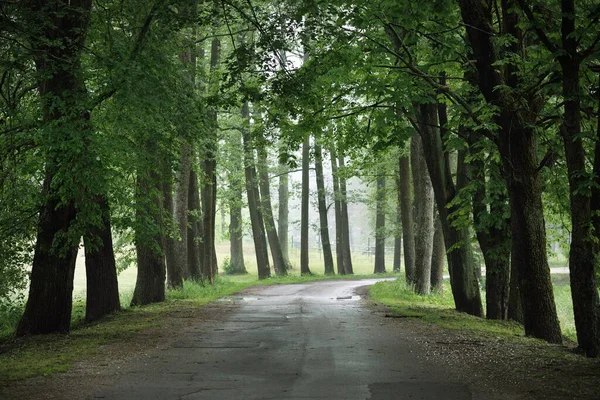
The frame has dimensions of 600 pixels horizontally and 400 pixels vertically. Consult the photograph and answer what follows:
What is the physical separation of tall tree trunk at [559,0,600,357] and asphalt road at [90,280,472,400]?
2.42 m

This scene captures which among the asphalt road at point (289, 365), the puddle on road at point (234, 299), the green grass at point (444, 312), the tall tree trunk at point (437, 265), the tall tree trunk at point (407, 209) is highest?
the tall tree trunk at point (407, 209)

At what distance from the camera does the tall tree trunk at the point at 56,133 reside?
11.1 metres

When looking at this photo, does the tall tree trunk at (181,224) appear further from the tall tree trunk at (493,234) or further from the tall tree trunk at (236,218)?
the tall tree trunk at (236,218)

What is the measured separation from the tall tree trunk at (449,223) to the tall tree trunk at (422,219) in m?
4.37

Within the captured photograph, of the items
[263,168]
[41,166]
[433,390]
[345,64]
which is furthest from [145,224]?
[263,168]

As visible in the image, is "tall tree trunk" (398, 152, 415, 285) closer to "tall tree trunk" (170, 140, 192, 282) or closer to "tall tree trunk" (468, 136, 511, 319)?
"tall tree trunk" (170, 140, 192, 282)

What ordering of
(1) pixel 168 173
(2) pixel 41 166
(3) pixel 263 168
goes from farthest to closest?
(3) pixel 263 168, (1) pixel 168 173, (2) pixel 41 166

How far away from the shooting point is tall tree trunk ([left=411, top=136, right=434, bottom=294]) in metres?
22.4

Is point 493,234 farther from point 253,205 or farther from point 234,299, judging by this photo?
point 253,205

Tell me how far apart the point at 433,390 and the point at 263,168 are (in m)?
33.4

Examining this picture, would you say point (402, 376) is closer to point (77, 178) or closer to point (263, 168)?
point (77, 178)

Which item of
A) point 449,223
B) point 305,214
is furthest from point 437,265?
point 305,214

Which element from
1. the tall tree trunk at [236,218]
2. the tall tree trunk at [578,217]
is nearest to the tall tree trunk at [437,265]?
the tall tree trunk at [578,217]

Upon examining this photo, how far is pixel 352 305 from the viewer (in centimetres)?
2034
